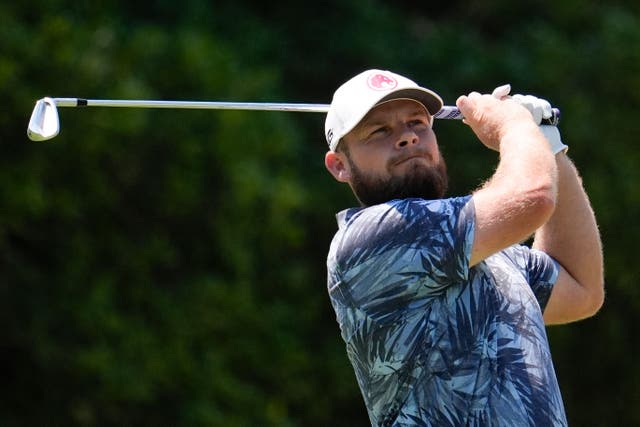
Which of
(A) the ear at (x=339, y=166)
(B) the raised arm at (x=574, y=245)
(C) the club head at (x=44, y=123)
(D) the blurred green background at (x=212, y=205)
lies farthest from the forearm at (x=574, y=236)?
(D) the blurred green background at (x=212, y=205)

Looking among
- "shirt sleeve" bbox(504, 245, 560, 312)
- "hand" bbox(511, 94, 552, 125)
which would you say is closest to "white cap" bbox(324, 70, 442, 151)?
"hand" bbox(511, 94, 552, 125)

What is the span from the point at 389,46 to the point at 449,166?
1217mm

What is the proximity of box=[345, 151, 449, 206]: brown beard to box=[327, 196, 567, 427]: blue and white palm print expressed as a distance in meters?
0.12

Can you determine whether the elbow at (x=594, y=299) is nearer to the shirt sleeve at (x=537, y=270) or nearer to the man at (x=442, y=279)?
the shirt sleeve at (x=537, y=270)

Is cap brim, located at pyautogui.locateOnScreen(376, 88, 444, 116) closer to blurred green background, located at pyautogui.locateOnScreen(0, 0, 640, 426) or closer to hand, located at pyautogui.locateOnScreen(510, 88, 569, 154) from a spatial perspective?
hand, located at pyautogui.locateOnScreen(510, 88, 569, 154)

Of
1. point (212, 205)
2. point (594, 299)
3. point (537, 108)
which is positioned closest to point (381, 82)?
point (537, 108)

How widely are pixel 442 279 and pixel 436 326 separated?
11 cm

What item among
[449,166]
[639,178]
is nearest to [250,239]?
[449,166]

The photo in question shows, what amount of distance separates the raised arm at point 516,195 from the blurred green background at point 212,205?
16.3 feet

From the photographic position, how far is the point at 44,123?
143 inches

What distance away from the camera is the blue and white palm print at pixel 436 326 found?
9.40 ft

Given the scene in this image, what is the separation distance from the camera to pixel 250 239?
8398mm

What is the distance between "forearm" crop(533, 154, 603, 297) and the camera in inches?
137

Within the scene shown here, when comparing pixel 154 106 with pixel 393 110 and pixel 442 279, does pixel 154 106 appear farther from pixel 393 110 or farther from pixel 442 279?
pixel 442 279
